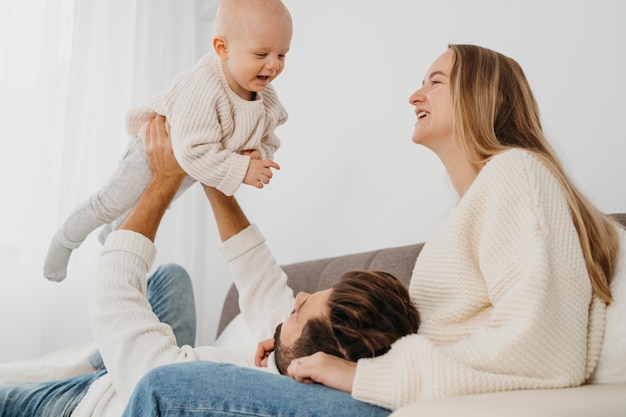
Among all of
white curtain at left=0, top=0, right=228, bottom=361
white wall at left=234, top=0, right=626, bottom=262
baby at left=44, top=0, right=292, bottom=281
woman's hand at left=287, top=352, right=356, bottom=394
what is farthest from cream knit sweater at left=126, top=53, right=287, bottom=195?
white curtain at left=0, top=0, right=228, bottom=361

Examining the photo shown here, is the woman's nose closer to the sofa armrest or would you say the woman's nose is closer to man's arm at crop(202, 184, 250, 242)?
man's arm at crop(202, 184, 250, 242)

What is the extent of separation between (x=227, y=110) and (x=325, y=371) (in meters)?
0.79

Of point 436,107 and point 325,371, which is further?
point 436,107

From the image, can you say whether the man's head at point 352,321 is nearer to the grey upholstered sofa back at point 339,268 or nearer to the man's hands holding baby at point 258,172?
the man's hands holding baby at point 258,172

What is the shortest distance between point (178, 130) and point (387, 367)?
842 millimetres

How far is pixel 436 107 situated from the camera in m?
1.58

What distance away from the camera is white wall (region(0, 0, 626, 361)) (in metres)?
1.84

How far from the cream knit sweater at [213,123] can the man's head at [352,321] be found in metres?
0.47

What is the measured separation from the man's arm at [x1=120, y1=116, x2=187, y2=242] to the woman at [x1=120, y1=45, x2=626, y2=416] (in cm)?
67

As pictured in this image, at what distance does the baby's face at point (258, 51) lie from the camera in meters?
1.61

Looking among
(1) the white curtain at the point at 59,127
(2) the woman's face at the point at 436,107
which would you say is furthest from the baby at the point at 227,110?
(1) the white curtain at the point at 59,127

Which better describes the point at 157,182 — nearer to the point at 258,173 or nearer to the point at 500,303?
the point at 258,173

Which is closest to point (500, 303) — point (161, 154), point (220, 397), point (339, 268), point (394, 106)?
point (220, 397)

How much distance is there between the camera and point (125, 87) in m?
3.17
